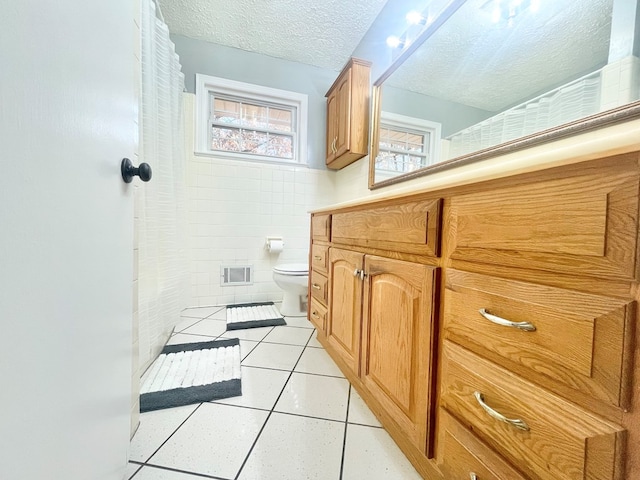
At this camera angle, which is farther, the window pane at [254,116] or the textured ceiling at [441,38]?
the window pane at [254,116]

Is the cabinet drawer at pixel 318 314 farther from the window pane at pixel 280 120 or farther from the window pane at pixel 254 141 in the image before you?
the window pane at pixel 280 120

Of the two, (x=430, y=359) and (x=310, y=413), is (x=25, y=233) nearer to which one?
(x=430, y=359)

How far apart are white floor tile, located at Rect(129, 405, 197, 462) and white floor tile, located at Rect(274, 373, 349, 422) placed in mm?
372

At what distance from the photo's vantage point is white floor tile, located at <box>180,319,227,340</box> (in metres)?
1.71

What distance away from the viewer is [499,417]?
48cm


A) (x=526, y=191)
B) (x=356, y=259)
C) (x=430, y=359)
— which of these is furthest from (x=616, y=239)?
(x=356, y=259)

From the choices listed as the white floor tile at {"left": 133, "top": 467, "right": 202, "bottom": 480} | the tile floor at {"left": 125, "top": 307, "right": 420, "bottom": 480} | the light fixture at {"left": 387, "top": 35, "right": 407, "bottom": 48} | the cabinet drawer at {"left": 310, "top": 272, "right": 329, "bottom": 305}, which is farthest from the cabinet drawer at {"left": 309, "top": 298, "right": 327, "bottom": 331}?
the light fixture at {"left": 387, "top": 35, "right": 407, "bottom": 48}

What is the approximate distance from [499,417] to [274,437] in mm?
729

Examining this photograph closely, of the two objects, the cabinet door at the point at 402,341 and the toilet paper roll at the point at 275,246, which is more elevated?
the toilet paper roll at the point at 275,246

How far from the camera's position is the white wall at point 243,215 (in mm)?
2209

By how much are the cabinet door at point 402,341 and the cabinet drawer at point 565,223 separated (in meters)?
0.19

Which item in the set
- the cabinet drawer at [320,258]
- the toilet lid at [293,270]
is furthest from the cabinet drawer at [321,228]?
the toilet lid at [293,270]

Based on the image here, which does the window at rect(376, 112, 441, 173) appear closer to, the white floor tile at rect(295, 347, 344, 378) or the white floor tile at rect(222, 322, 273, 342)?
the white floor tile at rect(295, 347, 344, 378)

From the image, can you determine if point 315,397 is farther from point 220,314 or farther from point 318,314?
point 220,314
